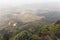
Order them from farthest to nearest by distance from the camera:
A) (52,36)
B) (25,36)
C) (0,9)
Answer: (0,9)
(52,36)
(25,36)

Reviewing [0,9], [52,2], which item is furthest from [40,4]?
[0,9]

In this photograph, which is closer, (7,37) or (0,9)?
(7,37)

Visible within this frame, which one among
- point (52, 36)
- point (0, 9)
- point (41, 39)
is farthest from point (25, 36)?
point (0, 9)

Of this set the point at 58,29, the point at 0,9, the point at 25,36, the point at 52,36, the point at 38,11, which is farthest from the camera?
the point at 0,9

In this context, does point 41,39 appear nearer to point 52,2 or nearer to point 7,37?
point 7,37

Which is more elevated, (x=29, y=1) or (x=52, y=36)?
(x=52, y=36)

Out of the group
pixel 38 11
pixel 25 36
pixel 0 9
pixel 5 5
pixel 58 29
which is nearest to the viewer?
pixel 25 36

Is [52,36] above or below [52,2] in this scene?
above

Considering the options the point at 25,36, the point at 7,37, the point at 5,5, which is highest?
the point at 25,36

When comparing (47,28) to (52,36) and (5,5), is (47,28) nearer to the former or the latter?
(52,36)
